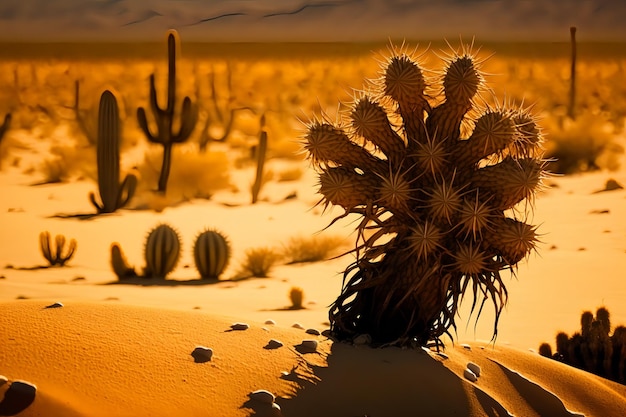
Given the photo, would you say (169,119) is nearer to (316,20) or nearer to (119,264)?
(119,264)

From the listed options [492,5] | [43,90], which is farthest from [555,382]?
[492,5]

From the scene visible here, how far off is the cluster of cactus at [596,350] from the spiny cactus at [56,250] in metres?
5.93

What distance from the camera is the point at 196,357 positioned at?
4828 millimetres

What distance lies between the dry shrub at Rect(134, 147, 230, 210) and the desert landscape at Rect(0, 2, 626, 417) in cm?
4

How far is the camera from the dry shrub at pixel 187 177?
16745 mm

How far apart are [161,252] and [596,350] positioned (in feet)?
15.8

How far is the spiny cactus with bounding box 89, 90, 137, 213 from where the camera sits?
14.4m

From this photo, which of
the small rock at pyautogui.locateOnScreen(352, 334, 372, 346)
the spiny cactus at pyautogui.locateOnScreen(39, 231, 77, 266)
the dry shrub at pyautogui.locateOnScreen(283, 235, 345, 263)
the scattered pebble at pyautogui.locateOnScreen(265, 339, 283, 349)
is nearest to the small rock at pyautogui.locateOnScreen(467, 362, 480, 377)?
the small rock at pyautogui.locateOnScreen(352, 334, 372, 346)

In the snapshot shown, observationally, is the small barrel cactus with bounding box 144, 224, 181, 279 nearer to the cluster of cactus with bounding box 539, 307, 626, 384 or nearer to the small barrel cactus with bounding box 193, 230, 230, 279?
the small barrel cactus with bounding box 193, 230, 230, 279

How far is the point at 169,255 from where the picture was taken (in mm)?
10203

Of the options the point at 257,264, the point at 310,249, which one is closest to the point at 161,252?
the point at 257,264

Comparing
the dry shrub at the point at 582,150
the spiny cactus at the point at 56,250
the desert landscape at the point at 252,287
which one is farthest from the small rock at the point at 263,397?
the dry shrub at the point at 582,150

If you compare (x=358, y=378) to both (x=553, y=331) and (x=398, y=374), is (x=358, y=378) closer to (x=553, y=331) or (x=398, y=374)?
(x=398, y=374)

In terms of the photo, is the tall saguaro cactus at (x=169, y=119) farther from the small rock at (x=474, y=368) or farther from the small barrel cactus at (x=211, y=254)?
the small rock at (x=474, y=368)
